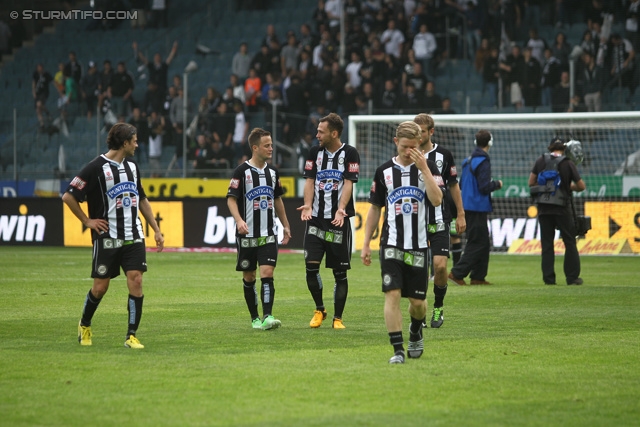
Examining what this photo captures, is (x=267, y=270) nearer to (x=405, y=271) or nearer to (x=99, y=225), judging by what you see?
(x=99, y=225)

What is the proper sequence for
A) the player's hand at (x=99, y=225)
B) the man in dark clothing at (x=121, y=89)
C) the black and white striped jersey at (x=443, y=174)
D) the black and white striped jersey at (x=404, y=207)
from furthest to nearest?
the man in dark clothing at (x=121, y=89) → the black and white striped jersey at (x=443, y=174) → the player's hand at (x=99, y=225) → the black and white striped jersey at (x=404, y=207)

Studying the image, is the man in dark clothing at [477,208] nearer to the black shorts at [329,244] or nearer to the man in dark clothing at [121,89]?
the black shorts at [329,244]

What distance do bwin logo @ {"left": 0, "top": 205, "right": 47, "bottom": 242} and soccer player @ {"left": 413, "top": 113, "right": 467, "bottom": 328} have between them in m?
17.3

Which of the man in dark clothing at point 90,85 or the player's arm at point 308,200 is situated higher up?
the man in dark clothing at point 90,85

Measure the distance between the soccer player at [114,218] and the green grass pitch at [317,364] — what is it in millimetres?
524

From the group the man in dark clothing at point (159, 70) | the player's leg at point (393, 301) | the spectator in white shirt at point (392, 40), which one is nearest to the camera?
the player's leg at point (393, 301)

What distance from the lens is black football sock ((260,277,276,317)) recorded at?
11.0 metres

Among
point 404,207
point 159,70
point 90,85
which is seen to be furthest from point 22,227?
point 404,207

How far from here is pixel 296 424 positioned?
632 cm

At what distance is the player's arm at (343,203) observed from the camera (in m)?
11.2

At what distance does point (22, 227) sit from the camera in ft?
88.2

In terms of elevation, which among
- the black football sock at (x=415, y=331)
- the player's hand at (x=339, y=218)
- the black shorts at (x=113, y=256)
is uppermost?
the player's hand at (x=339, y=218)

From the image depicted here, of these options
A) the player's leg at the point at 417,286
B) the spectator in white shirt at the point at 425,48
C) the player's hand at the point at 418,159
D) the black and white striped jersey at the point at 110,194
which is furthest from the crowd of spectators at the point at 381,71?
the player's hand at the point at 418,159

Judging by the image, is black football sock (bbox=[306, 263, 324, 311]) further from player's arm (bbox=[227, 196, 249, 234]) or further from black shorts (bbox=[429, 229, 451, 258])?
black shorts (bbox=[429, 229, 451, 258])
